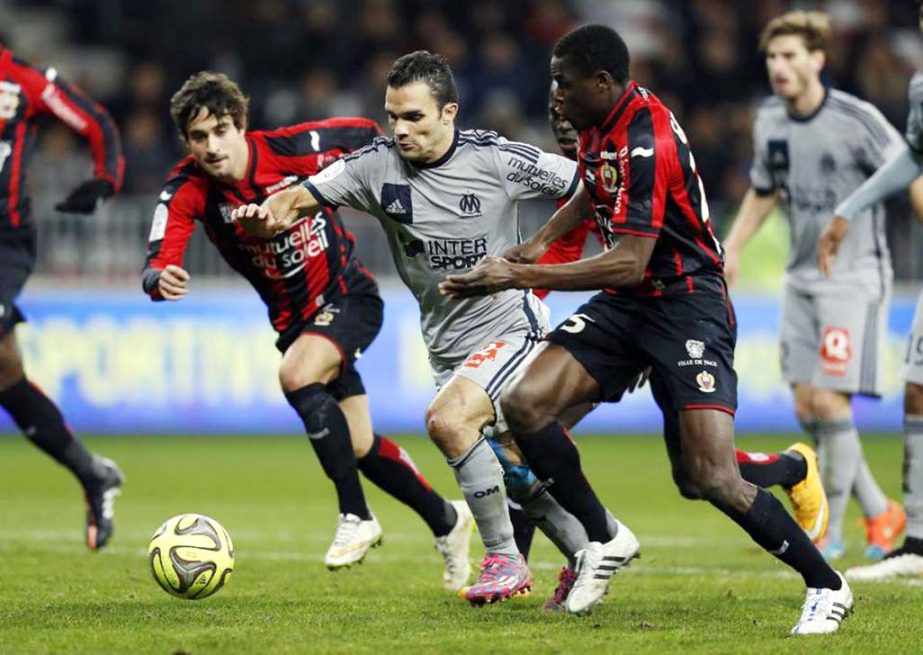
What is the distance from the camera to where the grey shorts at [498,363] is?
6293mm

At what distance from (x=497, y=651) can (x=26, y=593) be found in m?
2.45

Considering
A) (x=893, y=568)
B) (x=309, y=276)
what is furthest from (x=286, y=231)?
(x=893, y=568)

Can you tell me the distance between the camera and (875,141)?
334 inches

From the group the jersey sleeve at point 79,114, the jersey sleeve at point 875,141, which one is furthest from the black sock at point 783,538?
the jersey sleeve at point 79,114

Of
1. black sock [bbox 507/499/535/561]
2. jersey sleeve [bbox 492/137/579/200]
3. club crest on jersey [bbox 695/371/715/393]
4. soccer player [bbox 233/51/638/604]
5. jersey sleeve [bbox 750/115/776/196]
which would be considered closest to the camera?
club crest on jersey [bbox 695/371/715/393]

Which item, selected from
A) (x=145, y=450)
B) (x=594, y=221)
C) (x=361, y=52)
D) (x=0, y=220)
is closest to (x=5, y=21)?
(x=361, y=52)

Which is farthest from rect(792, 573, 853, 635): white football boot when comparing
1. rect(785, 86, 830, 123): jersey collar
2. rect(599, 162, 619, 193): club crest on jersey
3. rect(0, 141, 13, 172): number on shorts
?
rect(0, 141, 13, 172): number on shorts

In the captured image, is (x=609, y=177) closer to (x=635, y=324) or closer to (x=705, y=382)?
(x=635, y=324)

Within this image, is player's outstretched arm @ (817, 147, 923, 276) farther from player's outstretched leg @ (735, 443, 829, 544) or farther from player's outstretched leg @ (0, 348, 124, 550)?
player's outstretched leg @ (0, 348, 124, 550)

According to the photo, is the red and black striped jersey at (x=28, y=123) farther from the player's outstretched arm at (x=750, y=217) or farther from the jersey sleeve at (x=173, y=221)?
the player's outstretched arm at (x=750, y=217)

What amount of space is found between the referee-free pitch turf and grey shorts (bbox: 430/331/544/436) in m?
0.85

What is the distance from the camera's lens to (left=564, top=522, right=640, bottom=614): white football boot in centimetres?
590

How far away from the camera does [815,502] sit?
702cm

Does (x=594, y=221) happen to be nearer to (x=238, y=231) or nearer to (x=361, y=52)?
(x=238, y=231)
